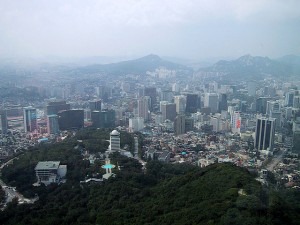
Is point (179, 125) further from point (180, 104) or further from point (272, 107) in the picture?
point (272, 107)

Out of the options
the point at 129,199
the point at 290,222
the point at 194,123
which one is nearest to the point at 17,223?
the point at 129,199

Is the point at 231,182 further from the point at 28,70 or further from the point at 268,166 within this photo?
the point at 28,70

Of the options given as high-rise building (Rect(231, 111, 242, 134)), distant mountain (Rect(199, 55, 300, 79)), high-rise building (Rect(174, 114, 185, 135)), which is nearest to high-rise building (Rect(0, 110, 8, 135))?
high-rise building (Rect(174, 114, 185, 135))

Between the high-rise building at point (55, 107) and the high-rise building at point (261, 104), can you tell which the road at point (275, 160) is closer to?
the high-rise building at point (261, 104)

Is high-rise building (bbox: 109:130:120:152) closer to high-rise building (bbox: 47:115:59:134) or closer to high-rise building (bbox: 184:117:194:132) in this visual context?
high-rise building (bbox: 47:115:59:134)

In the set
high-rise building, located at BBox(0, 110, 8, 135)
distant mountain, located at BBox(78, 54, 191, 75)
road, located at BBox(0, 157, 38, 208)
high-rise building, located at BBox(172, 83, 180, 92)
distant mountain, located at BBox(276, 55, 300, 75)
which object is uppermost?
distant mountain, located at BBox(276, 55, 300, 75)

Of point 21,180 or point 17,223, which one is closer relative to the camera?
point 17,223

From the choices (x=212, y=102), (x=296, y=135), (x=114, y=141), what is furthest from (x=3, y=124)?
(x=296, y=135)
